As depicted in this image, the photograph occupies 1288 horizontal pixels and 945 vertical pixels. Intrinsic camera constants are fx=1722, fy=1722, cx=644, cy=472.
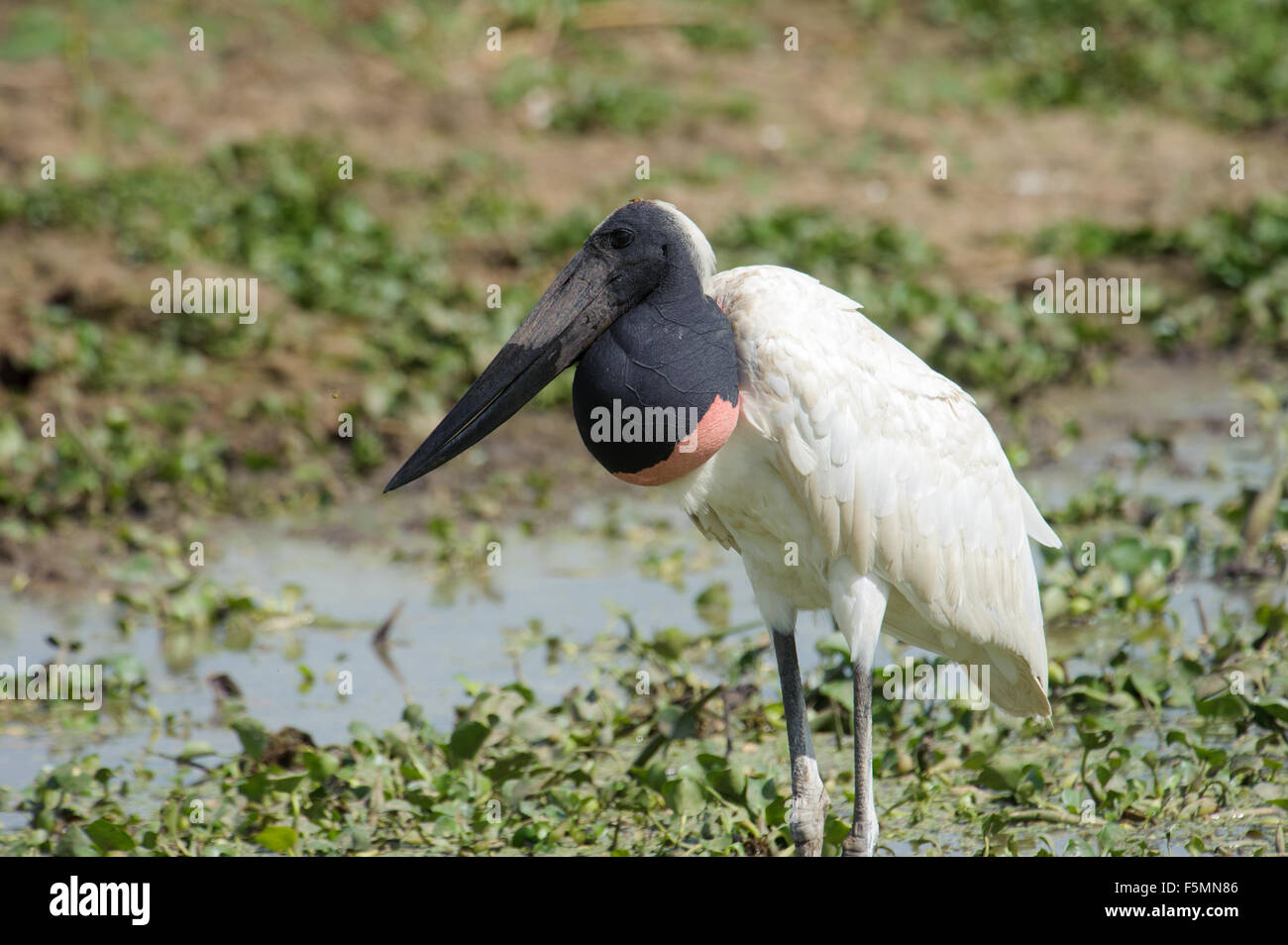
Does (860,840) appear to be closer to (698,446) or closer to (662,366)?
(698,446)

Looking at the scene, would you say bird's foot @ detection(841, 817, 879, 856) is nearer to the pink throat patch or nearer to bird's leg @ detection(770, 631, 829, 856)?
bird's leg @ detection(770, 631, 829, 856)

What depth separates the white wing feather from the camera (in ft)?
12.0

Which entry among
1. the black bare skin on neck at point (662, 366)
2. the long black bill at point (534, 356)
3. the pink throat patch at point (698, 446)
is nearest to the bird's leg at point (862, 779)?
the pink throat patch at point (698, 446)

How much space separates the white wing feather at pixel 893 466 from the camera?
3652 mm

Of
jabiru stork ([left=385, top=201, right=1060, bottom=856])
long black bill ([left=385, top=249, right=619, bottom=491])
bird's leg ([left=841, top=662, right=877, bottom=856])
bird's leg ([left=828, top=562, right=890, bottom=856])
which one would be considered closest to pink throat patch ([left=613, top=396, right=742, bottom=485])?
jabiru stork ([left=385, top=201, right=1060, bottom=856])

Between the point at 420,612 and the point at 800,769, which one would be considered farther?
→ the point at 420,612

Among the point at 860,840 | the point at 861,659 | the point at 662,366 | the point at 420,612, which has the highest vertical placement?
the point at 662,366

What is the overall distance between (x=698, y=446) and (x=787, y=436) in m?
0.20

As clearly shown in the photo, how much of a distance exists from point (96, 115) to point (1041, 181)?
5568 mm

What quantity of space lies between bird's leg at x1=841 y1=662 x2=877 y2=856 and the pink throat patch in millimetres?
584

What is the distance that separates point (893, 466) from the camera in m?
3.77

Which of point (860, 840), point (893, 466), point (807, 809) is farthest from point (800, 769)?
point (893, 466)

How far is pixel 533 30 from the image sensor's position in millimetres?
11961

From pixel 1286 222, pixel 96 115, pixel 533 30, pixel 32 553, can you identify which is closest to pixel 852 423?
pixel 32 553
